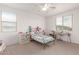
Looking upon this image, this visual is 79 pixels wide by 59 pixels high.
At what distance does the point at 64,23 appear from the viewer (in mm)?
1854

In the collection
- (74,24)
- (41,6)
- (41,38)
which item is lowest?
(41,38)

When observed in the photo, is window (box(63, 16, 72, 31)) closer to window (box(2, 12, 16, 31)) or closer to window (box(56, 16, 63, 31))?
window (box(56, 16, 63, 31))

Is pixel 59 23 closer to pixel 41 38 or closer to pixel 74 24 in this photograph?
pixel 74 24

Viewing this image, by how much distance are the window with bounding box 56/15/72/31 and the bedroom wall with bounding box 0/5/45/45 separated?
17.2 inches

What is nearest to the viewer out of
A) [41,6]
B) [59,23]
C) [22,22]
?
[41,6]

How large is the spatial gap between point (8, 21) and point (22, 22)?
331 millimetres

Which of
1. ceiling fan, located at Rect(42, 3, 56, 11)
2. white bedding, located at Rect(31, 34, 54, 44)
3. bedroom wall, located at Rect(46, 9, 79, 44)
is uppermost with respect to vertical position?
ceiling fan, located at Rect(42, 3, 56, 11)

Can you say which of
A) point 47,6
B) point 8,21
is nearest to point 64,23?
point 47,6

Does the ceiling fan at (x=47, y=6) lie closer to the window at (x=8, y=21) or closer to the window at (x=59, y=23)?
the window at (x=59, y=23)

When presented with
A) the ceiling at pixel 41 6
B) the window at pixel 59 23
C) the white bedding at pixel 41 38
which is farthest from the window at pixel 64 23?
the white bedding at pixel 41 38

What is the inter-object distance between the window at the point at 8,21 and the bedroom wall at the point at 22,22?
91 mm

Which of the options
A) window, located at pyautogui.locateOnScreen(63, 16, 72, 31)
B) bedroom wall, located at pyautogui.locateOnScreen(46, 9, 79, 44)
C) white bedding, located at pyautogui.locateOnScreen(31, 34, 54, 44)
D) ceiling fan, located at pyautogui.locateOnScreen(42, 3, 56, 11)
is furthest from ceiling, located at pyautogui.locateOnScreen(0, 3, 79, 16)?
white bedding, located at pyautogui.locateOnScreen(31, 34, 54, 44)

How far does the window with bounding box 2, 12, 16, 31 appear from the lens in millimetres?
1579

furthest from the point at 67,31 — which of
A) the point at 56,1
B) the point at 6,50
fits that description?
the point at 6,50
